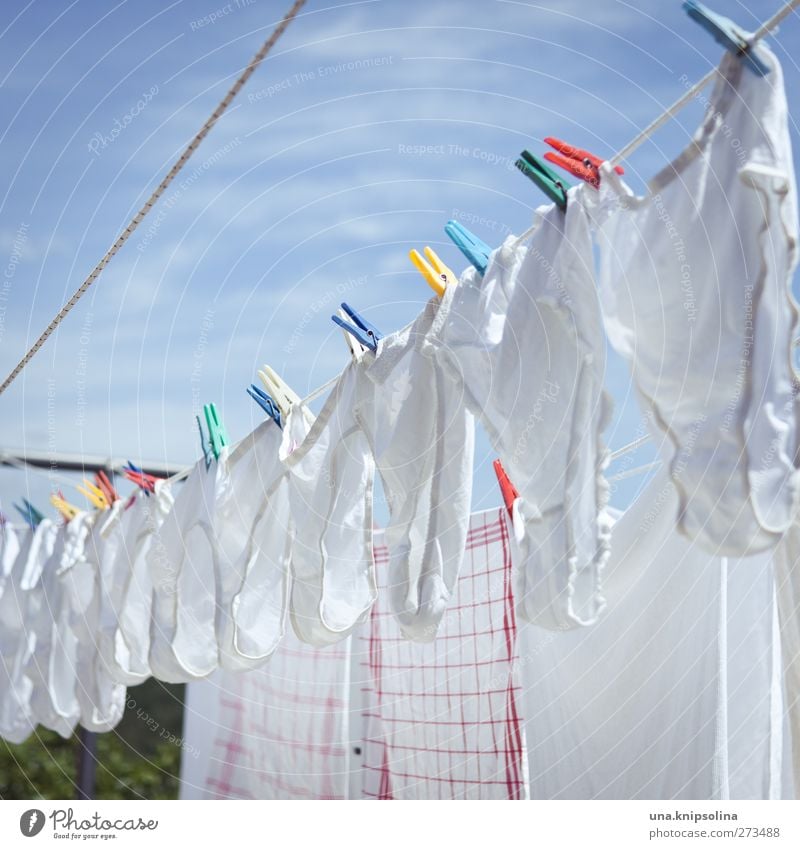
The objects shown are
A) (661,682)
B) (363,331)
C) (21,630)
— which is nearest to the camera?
(363,331)

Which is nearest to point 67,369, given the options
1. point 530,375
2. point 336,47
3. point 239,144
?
point 239,144

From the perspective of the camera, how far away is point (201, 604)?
1834 mm

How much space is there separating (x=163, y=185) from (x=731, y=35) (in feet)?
2.51

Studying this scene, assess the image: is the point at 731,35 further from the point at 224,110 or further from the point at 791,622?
the point at 791,622

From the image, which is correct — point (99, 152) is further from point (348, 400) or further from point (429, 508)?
point (429, 508)

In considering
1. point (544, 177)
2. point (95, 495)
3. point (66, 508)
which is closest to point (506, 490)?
point (544, 177)

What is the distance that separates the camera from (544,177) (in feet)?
3.60

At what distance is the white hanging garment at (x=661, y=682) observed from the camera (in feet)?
4.68

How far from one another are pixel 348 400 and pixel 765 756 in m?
0.77

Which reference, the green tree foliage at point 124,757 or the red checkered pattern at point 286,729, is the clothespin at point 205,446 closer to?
the red checkered pattern at point 286,729

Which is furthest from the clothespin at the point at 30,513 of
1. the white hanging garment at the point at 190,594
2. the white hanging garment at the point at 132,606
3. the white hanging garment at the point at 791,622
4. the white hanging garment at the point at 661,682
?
the white hanging garment at the point at 791,622

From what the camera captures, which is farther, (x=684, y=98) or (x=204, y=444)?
(x=204, y=444)

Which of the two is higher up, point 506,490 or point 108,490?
point 108,490

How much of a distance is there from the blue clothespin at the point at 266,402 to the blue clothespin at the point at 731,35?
1.00 m
